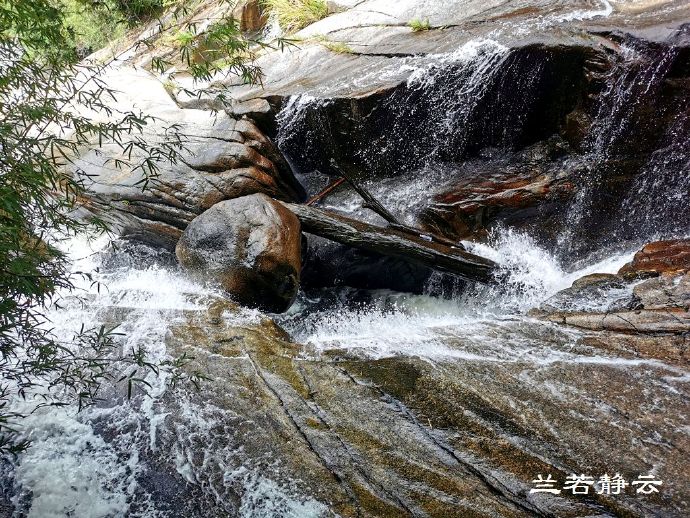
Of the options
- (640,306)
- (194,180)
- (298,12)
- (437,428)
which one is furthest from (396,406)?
(298,12)

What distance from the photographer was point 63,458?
2990 mm

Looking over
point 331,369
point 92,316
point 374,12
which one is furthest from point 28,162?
point 374,12

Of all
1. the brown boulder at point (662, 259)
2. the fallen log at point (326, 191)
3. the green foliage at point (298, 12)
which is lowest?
the brown boulder at point (662, 259)

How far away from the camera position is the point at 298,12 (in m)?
8.96

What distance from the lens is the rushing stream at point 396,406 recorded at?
255 centimetres

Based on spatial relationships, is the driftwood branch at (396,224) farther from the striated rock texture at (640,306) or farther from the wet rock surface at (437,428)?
the wet rock surface at (437,428)

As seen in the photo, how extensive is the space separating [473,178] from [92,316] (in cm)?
467

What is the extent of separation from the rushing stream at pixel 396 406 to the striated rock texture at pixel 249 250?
273mm

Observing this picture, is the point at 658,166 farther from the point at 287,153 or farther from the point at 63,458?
the point at 63,458

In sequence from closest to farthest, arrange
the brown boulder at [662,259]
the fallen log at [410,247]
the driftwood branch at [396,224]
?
the brown boulder at [662,259] < the fallen log at [410,247] < the driftwood branch at [396,224]

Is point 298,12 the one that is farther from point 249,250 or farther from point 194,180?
point 249,250

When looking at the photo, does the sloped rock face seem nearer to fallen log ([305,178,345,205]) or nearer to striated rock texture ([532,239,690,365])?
fallen log ([305,178,345,205])

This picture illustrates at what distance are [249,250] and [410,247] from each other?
1.74m

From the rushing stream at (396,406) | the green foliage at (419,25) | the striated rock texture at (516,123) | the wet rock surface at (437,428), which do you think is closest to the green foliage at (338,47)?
the striated rock texture at (516,123)
